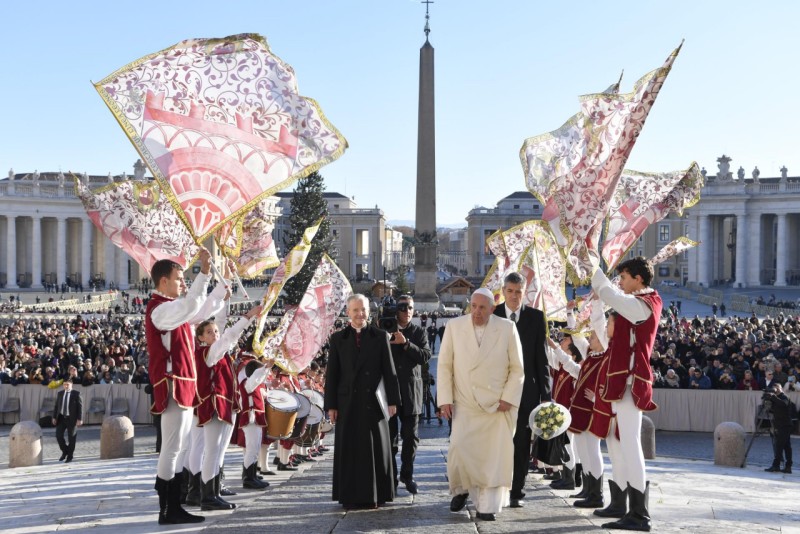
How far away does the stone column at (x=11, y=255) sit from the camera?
78.4 m

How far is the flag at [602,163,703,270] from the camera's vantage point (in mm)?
11570

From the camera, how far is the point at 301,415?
990 cm

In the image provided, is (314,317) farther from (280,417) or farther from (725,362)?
(725,362)

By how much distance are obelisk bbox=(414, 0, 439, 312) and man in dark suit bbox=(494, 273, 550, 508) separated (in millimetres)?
35047

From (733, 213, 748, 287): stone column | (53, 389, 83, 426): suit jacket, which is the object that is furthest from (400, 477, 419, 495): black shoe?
(733, 213, 748, 287): stone column

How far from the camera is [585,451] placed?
27.3 feet

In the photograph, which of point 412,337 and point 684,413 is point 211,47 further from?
point 684,413

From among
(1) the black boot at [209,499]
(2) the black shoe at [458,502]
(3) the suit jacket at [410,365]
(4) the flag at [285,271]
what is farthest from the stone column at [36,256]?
(2) the black shoe at [458,502]

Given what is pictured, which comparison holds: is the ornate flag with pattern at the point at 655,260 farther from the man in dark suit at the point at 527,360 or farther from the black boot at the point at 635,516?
the black boot at the point at 635,516

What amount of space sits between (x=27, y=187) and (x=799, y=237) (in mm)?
66766

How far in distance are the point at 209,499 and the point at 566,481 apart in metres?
3.52

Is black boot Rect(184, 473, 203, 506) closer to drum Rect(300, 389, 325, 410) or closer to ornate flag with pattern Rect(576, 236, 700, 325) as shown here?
drum Rect(300, 389, 325, 410)

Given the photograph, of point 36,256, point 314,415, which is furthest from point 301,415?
point 36,256

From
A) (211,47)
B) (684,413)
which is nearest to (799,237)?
(684,413)
